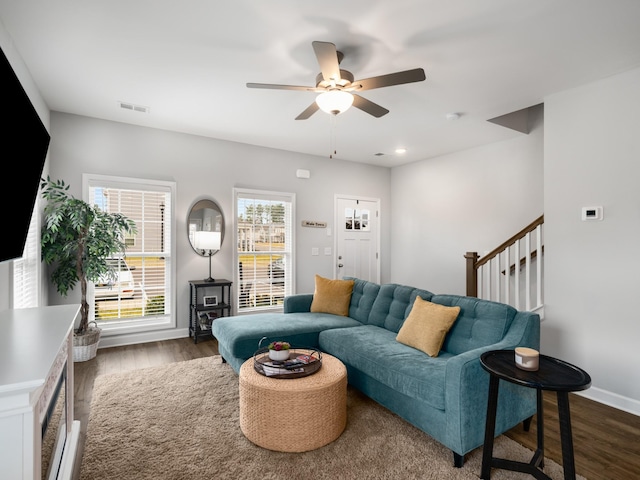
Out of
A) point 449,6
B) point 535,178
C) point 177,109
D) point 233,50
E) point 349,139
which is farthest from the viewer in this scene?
point 349,139

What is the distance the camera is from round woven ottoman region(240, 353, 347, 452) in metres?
2.07

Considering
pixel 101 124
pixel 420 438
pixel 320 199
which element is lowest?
pixel 420 438

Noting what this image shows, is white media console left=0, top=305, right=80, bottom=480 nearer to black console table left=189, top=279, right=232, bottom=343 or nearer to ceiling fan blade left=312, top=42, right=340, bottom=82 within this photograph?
ceiling fan blade left=312, top=42, right=340, bottom=82

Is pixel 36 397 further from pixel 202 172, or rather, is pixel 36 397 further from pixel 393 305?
pixel 202 172

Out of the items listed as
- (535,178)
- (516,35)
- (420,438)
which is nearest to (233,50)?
(516,35)

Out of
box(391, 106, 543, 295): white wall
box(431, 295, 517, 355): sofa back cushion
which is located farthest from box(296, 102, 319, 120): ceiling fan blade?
box(391, 106, 543, 295): white wall

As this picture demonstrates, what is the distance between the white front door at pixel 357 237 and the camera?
591 centimetres

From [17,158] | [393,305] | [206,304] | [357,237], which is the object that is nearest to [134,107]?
[17,158]

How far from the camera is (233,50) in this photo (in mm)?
2555

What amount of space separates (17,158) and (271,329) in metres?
2.14

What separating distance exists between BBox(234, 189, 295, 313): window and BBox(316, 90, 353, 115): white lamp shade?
8.85ft

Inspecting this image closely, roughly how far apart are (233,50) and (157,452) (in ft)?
8.92

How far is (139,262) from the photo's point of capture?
4285 millimetres

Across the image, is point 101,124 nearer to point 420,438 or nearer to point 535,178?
point 420,438
